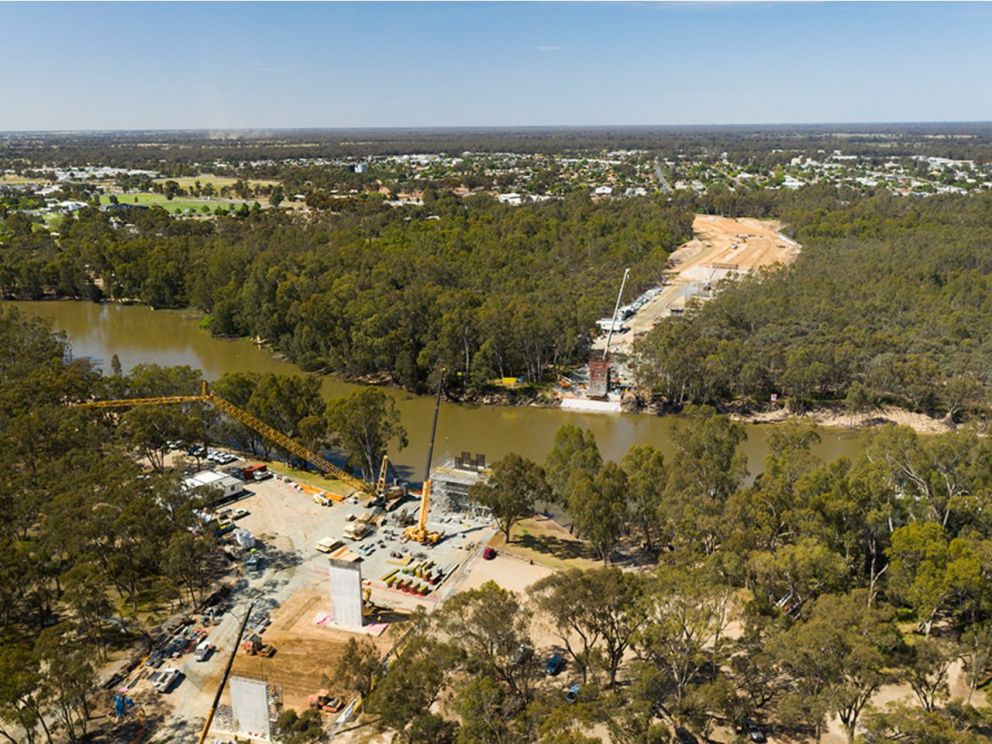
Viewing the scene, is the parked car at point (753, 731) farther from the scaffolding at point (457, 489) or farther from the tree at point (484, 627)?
the scaffolding at point (457, 489)

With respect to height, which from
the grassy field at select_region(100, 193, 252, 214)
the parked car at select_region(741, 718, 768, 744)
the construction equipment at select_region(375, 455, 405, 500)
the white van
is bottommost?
the parked car at select_region(741, 718, 768, 744)

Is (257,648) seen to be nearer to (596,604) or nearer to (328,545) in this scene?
(328,545)

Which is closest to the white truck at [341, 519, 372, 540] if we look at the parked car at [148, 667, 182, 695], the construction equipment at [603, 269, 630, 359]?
the parked car at [148, 667, 182, 695]

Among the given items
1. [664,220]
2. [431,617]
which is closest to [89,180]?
[664,220]

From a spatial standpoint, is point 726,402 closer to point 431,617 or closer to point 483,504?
point 483,504

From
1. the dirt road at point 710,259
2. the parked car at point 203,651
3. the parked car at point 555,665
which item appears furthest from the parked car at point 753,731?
the dirt road at point 710,259

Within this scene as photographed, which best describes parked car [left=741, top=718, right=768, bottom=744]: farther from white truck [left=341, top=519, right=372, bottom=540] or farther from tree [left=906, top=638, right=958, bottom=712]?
white truck [left=341, top=519, right=372, bottom=540]

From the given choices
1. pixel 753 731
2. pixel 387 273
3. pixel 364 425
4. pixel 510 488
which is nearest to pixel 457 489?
pixel 510 488
